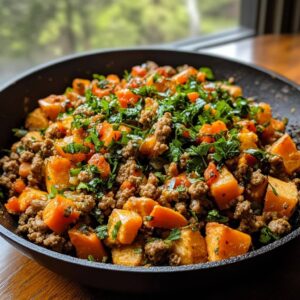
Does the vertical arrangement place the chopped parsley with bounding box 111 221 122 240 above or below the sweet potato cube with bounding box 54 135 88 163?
below

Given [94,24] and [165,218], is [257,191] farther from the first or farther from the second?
[94,24]

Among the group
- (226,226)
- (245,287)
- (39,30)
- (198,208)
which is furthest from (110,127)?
(39,30)

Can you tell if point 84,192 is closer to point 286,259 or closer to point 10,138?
point 10,138

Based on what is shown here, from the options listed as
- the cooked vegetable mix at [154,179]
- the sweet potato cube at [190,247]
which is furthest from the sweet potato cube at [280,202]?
the sweet potato cube at [190,247]

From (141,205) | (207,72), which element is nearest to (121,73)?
(207,72)

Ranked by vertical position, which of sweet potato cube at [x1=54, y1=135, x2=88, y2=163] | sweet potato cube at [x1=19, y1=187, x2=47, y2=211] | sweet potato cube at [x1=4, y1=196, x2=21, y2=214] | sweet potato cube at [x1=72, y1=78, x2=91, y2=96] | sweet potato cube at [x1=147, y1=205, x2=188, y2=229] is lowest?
sweet potato cube at [x1=4, y1=196, x2=21, y2=214]

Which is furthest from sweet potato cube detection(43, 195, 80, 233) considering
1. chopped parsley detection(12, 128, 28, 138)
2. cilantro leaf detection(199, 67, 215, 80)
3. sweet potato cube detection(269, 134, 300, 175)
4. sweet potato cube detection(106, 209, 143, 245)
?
cilantro leaf detection(199, 67, 215, 80)

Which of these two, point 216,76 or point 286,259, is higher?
point 216,76

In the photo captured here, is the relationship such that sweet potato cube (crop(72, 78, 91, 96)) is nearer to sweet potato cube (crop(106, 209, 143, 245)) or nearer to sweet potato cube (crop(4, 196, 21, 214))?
sweet potato cube (crop(4, 196, 21, 214))
